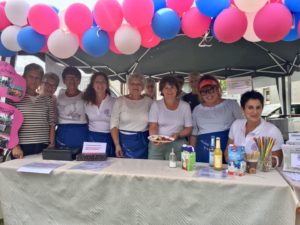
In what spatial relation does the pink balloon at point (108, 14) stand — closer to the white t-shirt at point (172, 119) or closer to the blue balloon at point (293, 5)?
the white t-shirt at point (172, 119)

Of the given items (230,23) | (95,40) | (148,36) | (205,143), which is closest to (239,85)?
(205,143)

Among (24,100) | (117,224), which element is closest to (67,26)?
(24,100)

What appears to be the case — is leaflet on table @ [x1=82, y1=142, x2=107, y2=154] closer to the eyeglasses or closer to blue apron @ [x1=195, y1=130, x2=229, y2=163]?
blue apron @ [x1=195, y1=130, x2=229, y2=163]

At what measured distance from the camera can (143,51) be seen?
11.2ft

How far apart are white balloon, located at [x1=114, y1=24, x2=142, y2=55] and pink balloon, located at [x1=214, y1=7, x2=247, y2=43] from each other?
1.88ft

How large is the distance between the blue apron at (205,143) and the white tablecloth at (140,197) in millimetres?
454

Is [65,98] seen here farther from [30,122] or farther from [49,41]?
[49,41]

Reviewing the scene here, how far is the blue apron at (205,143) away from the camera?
2.18 m

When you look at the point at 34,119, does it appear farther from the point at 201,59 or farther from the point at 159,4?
the point at 201,59

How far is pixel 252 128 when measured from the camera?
6.13 ft

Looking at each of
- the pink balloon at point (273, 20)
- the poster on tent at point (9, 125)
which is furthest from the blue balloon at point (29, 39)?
the pink balloon at point (273, 20)

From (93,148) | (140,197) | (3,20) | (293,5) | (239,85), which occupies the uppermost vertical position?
(3,20)

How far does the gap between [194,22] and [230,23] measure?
276 millimetres

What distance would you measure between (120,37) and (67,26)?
0.44 m
